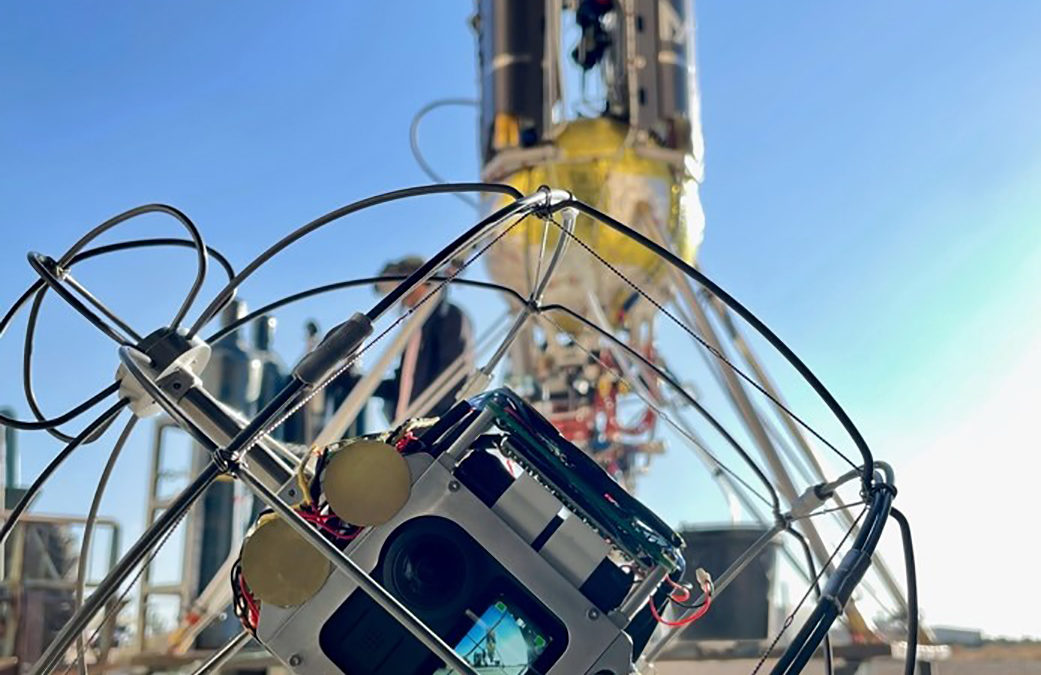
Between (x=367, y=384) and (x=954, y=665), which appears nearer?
(x=954, y=665)

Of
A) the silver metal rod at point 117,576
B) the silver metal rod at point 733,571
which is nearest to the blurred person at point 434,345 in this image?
the silver metal rod at point 733,571

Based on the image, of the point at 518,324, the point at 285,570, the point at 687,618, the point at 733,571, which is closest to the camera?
the point at 285,570

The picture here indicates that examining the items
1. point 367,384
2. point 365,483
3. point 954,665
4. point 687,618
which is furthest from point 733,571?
point 367,384

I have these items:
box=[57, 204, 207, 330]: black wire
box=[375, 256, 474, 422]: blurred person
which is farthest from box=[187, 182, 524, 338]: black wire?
box=[375, 256, 474, 422]: blurred person

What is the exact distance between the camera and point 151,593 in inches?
159

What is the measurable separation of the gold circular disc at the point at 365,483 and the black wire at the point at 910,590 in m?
0.82

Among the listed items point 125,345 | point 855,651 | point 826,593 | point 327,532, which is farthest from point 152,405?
point 855,651

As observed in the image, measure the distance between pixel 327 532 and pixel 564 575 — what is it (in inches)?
14.8

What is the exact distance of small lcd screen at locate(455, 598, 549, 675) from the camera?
62.3 inches

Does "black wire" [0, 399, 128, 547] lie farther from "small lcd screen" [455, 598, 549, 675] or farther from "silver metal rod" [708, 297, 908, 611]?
"silver metal rod" [708, 297, 908, 611]

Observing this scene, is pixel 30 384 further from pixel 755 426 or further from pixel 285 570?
pixel 755 426

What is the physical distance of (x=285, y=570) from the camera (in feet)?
5.07

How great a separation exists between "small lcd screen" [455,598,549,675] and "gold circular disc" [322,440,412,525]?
0.69 feet

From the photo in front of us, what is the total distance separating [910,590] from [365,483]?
0.89 m
